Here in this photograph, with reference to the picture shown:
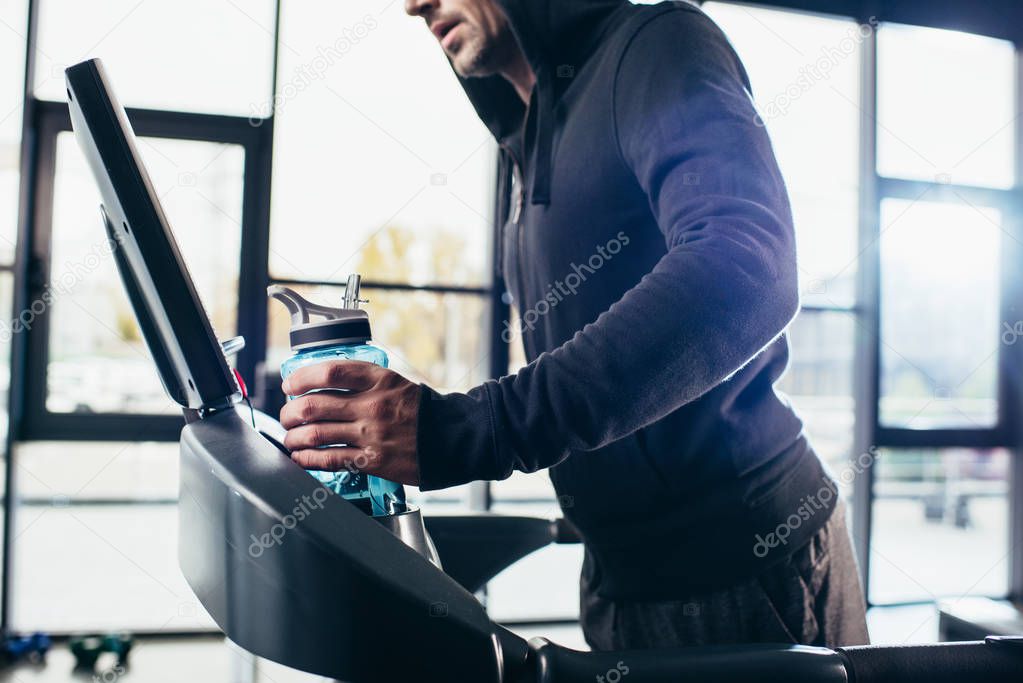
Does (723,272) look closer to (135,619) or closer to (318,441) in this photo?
(318,441)

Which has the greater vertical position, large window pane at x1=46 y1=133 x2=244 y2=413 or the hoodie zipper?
large window pane at x1=46 y1=133 x2=244 y2=413

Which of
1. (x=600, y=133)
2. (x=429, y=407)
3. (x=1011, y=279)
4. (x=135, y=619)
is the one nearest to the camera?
(x=429, y=407)

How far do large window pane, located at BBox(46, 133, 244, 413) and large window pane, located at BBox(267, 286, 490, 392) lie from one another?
0.37 metres

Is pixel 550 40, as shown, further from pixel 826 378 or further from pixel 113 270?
pixel 826 378

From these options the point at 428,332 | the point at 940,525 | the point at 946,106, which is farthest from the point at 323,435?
the point at 940,525

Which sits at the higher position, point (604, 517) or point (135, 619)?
point (604, 517)

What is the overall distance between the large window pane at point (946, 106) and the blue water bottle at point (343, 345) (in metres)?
3.82

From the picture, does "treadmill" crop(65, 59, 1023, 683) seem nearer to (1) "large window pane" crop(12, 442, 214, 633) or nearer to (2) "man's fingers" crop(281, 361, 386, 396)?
(2) "man's fingers" crop(281, 361, 386, 396)

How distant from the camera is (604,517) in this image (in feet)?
2.76

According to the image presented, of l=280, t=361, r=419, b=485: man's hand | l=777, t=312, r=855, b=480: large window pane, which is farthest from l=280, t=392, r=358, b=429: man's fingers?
l=777, t=312, r=855, b=480: large window pane

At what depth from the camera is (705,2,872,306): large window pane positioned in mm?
3578

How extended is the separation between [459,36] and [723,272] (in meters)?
0.59

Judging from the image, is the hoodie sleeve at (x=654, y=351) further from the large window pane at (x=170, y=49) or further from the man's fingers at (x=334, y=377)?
the large window pane at (x=170, y=49)

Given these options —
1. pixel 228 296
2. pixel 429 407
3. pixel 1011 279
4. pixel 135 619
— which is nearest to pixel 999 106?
pixel 1011 279
